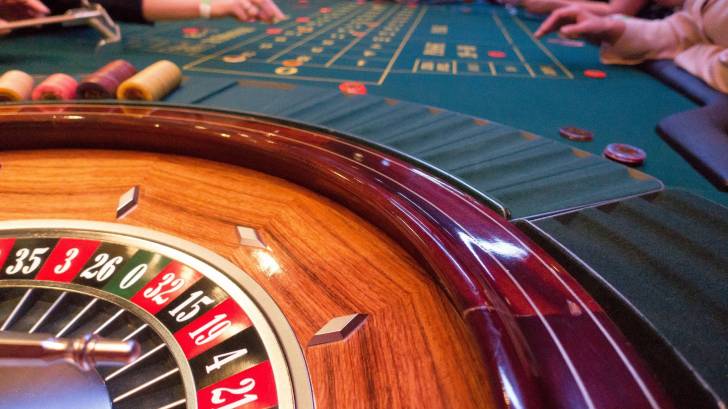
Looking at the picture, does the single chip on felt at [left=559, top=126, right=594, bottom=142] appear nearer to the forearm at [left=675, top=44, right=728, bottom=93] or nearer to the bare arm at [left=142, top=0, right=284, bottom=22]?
the forearm at [left=675, top=44, right=728, bottom=93]

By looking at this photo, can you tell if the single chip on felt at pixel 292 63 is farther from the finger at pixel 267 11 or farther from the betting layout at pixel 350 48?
the finger at pixel 267 11

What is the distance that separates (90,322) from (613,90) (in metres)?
2.25

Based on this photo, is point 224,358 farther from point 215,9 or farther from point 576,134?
point 215,9

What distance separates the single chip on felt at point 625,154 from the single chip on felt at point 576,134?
A: 0.10 meters

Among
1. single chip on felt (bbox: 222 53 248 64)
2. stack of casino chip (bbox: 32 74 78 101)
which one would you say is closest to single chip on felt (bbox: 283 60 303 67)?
single chip on felt (bbox: 222 53 248 64)

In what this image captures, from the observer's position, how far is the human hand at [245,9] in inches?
109

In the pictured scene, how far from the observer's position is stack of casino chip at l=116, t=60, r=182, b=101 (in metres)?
1.46

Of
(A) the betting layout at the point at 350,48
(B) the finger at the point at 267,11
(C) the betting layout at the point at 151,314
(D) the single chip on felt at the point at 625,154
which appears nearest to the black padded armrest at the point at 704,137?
(D) the single chip on felt at the point at 625,154

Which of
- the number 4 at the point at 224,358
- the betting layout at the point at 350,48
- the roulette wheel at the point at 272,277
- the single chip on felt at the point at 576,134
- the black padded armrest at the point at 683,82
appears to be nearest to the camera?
the roulette wheel at the point at 272,277

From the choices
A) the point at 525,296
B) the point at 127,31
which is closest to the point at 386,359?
the point at 525,296

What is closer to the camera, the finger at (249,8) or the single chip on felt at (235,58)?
the single chip on felt at (235,58)

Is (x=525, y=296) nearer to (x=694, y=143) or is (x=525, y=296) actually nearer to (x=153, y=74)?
(x=694, y=143)

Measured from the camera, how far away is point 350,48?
293 centimetres

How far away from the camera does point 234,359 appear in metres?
0.68
